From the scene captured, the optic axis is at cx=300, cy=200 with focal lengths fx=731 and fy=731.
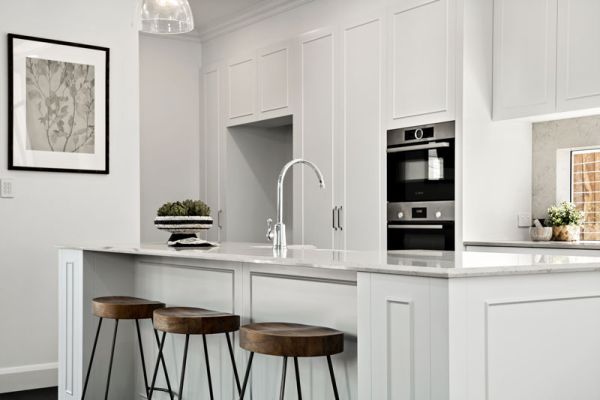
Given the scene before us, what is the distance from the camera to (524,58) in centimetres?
448

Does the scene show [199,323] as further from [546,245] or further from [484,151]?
[484,151]

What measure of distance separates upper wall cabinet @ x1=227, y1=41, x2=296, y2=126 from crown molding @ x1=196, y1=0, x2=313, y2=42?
302 millimetres

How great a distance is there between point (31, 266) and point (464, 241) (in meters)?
2.76

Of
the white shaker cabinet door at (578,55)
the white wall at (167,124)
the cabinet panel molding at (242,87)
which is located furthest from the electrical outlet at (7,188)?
the white shaker cabinet door at (578,55)

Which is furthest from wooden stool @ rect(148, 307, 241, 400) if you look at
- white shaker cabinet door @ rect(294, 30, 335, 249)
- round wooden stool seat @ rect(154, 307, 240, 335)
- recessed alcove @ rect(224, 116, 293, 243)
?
recessed alcove @ rect(224, 116, 293, 243)

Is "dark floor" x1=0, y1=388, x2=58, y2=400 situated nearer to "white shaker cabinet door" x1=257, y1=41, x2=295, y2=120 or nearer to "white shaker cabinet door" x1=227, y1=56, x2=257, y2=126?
"white shaker cabinet door" x1=257, y1=41, x2=295, y2=120

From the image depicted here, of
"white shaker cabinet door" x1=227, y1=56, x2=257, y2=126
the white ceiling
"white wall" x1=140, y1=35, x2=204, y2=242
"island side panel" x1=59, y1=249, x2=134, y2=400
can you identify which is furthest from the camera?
"white wall" x1=140, y1=35, x2=204, y2=242

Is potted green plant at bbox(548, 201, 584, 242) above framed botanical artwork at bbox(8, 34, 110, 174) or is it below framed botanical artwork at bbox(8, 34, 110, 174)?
below

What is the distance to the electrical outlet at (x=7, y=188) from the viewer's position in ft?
15.1

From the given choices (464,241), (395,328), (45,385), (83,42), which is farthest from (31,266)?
(395,328)

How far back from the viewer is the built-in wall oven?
4637 mm

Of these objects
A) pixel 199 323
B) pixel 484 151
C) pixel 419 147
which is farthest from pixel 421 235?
pixel 199 323

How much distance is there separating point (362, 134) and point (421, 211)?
79 centimetres

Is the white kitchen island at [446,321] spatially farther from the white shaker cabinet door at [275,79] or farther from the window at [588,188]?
the white shaker cabinet door at [275,79]
